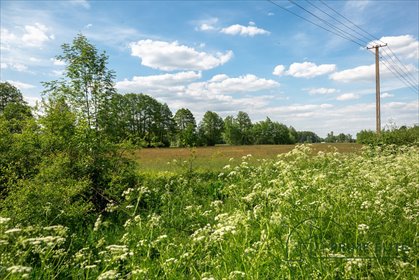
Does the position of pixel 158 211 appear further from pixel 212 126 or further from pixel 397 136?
pixel 212 126

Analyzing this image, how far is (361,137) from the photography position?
3036 cm

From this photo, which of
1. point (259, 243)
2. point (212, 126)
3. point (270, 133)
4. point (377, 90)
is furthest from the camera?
point (270, 133)

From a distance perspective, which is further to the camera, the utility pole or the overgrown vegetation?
the utility pole

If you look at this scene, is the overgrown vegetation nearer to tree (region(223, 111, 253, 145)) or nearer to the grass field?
the grass field

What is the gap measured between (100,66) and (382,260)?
26.5 feet

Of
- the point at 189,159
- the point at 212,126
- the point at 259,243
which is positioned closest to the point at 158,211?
the point at 189,159

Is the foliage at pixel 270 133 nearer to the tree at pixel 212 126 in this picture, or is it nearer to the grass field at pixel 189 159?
the tree at pixel 212 126

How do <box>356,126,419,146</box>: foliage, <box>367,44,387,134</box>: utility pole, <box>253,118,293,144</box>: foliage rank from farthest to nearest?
<box>253,118,293,144</box>: foliage → <box>367,44,387,134</box>: utility pole → <box>356,126,419,146</box>: foliage

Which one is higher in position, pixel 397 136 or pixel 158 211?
pixel 397 136

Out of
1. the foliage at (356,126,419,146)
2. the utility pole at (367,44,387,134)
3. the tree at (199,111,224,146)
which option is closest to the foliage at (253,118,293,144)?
the tree at (199,111,224,146)

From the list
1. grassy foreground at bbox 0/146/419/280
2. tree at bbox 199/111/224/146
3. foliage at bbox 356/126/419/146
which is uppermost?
tree at bbox 199/111/224/146

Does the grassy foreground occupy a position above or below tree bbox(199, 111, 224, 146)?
below

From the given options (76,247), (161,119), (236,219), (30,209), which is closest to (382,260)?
(236,219)

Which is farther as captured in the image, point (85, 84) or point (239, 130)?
point (239, 130)
